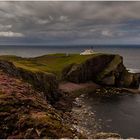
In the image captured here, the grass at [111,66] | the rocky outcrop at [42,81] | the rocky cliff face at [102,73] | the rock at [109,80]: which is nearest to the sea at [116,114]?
the rocky outcrop at [42,81]

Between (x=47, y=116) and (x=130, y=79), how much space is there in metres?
80.5

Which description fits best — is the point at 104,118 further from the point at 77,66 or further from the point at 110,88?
the point at 77,66

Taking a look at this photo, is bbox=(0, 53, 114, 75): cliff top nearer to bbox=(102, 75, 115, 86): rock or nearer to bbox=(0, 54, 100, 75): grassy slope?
bbox=(0, 54, 100, 75): grassy slope

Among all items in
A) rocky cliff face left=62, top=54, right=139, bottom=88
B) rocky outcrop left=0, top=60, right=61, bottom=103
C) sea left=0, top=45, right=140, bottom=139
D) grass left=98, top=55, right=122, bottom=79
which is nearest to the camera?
sea left=0, top=45, right=140, bottom=139

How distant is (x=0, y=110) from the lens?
3356cm

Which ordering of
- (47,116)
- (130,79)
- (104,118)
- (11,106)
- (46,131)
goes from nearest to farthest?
(46,131) < (47,116) < (11,106) < (104,118) < (130,79)

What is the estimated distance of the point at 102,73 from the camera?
114750 millimetres

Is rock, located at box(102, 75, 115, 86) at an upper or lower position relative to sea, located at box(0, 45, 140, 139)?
upper

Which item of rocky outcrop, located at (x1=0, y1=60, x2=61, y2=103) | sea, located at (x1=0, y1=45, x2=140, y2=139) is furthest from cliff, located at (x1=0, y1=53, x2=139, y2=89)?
rocky outcrop, located at (x1=0, y1=60, x2=61, y2=103)

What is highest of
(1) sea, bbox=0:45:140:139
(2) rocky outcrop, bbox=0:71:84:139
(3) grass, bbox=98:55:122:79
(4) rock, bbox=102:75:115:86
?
(2) rocky outcrop, bbox=0:71:84:139

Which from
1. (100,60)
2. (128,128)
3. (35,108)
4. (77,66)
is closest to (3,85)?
(35,108)

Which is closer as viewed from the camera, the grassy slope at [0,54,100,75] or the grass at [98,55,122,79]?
the grass at [98,55,122,79]

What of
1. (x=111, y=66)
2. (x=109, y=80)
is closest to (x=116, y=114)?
(x=109, y=80)

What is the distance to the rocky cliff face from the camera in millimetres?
108688
